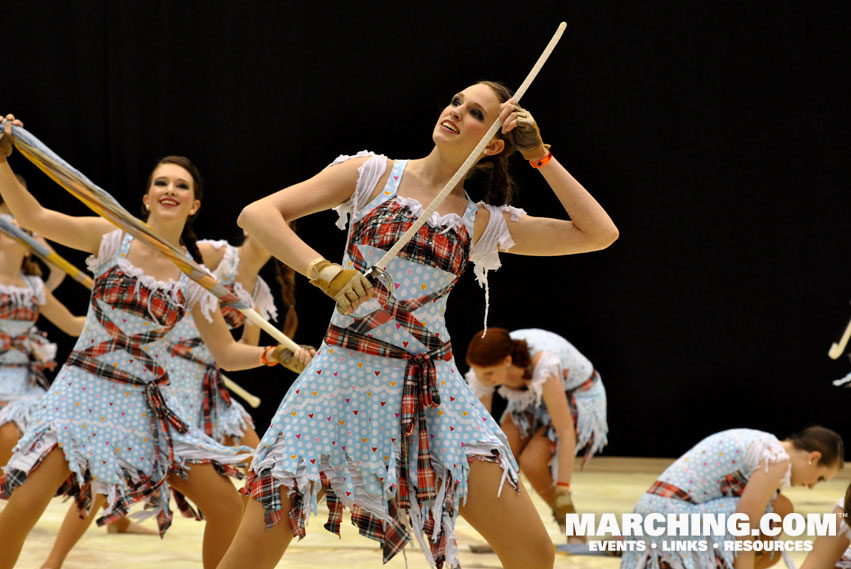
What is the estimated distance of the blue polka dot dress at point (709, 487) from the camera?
3.29m

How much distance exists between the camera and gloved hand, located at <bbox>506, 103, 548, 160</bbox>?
7.14ft

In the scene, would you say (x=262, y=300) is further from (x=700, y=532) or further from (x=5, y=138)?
(x=700, y=532)

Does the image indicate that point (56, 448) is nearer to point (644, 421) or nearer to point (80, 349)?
point (80, 349)

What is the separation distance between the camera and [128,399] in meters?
2.98

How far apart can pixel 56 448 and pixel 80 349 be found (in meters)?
Result: 0.30

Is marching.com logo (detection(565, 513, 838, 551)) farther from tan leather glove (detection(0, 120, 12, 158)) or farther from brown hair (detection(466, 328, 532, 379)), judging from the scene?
tan leather glove (detection(0, 120, 12, 158))

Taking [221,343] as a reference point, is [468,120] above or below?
above

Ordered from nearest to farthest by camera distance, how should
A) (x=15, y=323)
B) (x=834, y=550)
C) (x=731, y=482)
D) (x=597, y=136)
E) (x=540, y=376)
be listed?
(x=834, y=550)
(x=731, y=482)
(x=540, y=376)
(x=15, y=323)
(x=597, y=136)

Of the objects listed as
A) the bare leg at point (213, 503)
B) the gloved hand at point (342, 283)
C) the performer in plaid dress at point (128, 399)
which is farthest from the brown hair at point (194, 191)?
the gloved hand at point (342, 283)

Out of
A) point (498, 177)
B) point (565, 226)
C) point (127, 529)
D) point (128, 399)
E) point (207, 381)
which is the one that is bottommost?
point (127, 529)

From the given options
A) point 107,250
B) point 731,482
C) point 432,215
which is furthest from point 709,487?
point 107,250

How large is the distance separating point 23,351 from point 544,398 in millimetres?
2241

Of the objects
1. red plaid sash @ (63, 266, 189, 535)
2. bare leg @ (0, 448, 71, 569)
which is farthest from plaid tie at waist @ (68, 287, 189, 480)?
bare leg @ (0, 448, 71, 569)

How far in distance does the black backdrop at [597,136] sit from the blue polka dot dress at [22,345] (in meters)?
1.49
